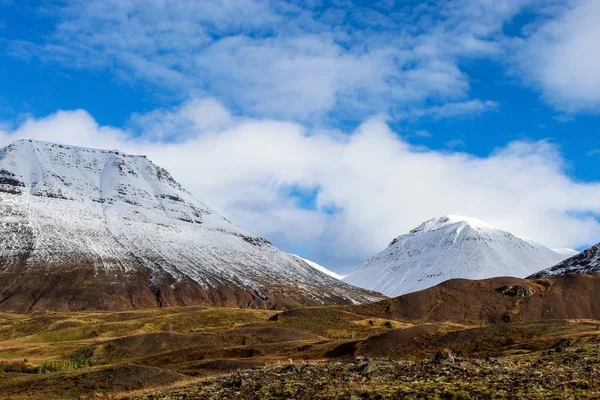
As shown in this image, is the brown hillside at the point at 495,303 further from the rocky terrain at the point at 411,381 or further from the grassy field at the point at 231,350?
the rocky terrain at the point at 411,381

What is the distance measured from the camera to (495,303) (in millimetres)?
125312

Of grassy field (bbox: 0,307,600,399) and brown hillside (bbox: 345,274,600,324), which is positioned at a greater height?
brown hillside (bbox: 345,274,600,324)

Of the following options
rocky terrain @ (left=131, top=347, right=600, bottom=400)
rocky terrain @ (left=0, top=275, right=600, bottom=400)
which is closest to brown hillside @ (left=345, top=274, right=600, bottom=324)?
rocky terrain @ (left=0, top=275, right=600, bottom=400)

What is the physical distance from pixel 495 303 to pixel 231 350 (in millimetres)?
75075

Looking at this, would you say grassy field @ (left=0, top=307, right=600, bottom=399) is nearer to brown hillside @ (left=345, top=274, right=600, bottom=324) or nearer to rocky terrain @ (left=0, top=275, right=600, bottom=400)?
rocky terrain @ (left=0, top=275, right=600, bottom=400)

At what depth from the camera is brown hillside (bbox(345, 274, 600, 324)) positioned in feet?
400

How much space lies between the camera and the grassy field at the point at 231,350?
118 ft

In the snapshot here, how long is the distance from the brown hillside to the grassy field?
12478 mm

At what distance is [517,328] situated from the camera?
66.6m

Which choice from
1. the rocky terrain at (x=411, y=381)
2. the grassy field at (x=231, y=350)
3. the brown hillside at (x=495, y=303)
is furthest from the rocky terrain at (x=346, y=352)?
the brown hillside at (x=495, y=303)

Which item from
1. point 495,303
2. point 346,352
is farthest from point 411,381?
point 495,303

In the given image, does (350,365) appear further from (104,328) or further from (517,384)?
(104,328)

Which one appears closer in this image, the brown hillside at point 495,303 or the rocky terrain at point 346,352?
the rocky terrain at point 346,352

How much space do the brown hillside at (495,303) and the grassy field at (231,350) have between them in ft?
40.9
